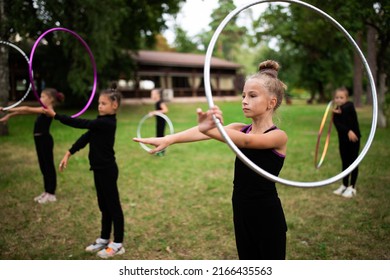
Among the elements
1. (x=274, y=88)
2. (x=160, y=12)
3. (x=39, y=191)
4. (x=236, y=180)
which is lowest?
(x=39, y=191)

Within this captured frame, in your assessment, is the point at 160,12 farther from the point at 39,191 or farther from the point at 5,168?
the point at 39,191

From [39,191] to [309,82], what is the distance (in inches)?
1473

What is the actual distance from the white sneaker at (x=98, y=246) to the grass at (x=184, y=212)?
0.45 feet

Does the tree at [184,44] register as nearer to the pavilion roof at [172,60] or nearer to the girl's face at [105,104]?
the pavilion roof at [172,60]

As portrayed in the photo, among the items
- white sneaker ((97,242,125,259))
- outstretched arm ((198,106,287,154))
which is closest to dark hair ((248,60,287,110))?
outstretched arm ((198,106,287,154))

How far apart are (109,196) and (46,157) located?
9.40ft

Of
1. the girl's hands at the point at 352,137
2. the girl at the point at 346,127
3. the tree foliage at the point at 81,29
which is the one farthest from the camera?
the tree foliage at the point at 81,29

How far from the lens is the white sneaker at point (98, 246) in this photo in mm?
4762

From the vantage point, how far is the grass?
15.6 ft

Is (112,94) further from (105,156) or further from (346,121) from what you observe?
(346,121)

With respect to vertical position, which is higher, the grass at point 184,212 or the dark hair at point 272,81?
the dark hair at point 272,81

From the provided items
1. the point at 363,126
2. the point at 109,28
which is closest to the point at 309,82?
the point at 109,28

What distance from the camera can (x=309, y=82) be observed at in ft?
132

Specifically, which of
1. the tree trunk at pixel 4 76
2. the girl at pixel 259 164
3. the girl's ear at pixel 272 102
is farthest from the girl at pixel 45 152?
the tree trunk at pixel 4 76
